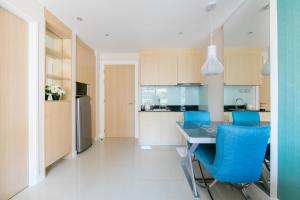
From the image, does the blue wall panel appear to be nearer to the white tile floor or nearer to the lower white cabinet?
the white tile floor

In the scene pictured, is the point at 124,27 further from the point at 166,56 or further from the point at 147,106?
the point at 147,106

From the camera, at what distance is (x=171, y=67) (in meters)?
4.43

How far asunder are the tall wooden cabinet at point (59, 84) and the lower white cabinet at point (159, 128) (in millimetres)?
1611

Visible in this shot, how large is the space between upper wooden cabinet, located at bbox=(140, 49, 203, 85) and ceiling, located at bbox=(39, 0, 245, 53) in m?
0.32

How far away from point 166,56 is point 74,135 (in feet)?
9.17

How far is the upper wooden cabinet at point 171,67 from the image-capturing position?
4422 millimetres

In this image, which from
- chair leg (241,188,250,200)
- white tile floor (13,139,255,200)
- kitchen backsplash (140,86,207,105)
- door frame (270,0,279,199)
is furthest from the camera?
kitchen backsplash (140,86,207,105)

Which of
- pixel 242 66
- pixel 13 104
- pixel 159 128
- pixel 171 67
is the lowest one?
pixel 159 128

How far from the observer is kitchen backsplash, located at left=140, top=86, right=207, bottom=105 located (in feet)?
15.9

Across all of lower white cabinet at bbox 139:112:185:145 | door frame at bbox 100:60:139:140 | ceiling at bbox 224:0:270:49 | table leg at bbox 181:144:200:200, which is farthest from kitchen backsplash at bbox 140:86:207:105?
table leg at bbox 181:144:200:200

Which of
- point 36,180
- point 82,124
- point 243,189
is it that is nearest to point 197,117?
point 243,189

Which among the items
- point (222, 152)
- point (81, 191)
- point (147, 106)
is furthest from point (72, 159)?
point (222, 152)

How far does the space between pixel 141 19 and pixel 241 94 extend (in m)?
2.22

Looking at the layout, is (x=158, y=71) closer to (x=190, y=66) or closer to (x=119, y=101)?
(x=190, y=66)
